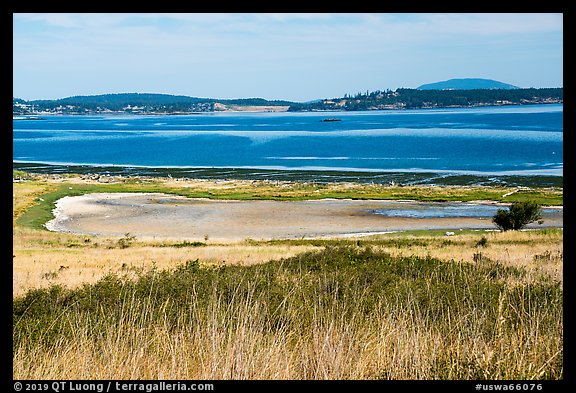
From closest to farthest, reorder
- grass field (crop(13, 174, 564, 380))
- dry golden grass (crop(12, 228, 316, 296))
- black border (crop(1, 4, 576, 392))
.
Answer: black border (crop(1, 4, 576, 392))
grass field (crop(13, 174, 564, 380))
dry golden grass (crop(12, 228, 316, 296))

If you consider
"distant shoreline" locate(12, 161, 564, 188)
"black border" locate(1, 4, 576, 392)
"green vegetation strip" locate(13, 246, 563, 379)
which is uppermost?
"black border" locate(1, 4, 576, 392)

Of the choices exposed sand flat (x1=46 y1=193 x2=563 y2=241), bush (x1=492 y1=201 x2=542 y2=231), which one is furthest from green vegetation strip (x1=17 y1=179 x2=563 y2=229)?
bush (x1=492 y1=201 x2=542 y2=231)

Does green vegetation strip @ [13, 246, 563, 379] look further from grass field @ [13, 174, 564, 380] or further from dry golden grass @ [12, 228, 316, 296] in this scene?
dry golden grass @ [12, 228, 316, 296]

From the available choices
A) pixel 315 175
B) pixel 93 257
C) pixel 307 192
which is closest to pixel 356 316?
pixel 93 257

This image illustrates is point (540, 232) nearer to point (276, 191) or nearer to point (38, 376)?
point (276, 191)

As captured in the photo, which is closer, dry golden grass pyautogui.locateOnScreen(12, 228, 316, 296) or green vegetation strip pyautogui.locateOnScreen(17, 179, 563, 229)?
dry golden grass pyautogui.locateOnScreen(12, 228, 316, 296)
